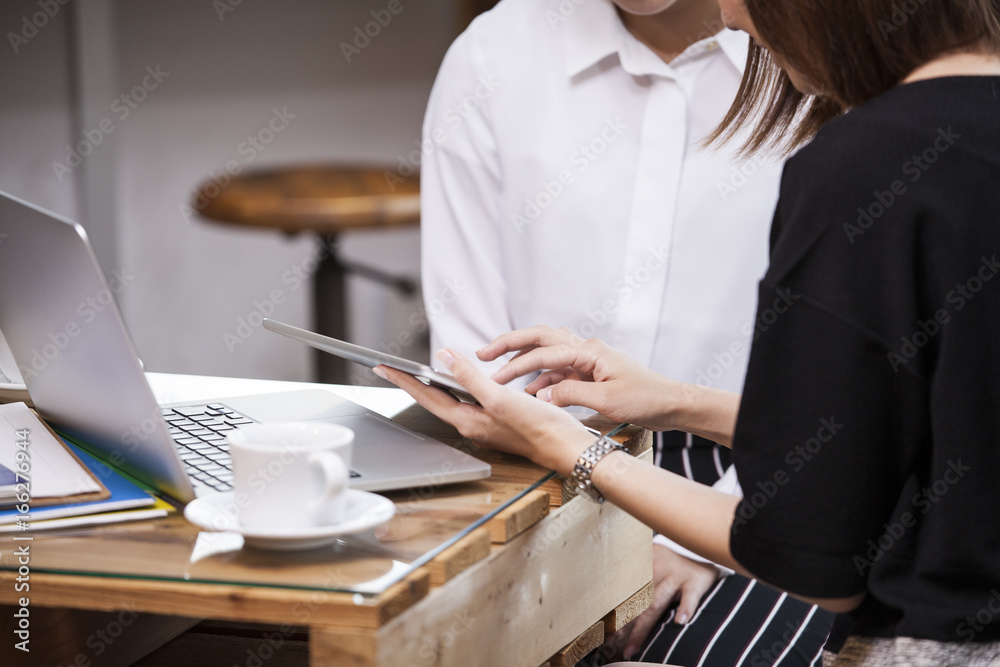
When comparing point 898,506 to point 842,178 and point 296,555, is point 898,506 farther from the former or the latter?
point 296,555

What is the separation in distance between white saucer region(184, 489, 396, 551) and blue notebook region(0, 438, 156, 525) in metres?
0.06

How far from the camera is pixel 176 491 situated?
671mm

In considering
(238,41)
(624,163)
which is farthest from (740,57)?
(238,41)

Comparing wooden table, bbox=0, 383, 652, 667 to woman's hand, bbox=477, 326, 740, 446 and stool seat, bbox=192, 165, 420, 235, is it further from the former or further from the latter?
stool seat, bbox=192, 165, 420, 235

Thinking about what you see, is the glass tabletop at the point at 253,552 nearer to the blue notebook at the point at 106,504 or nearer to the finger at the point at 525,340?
the blue notebook at the point at 106,504

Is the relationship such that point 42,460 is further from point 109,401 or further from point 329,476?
point 329,476

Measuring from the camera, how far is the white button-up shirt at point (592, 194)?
1.39 meters

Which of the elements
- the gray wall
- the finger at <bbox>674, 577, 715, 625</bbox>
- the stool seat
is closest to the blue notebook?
the finger at <bbox>674, 577, 715, 625</bbox>

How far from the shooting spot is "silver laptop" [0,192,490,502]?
653 mm

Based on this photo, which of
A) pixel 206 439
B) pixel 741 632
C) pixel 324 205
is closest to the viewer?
pixel 206 439

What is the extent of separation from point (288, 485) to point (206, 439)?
0.80 feet

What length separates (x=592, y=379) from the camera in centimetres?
→ 95

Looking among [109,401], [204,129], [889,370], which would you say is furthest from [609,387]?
[204,129]

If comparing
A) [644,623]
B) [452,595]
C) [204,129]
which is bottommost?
[644,623]
